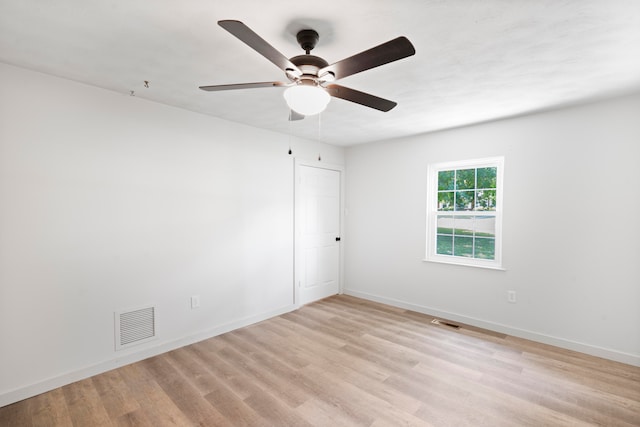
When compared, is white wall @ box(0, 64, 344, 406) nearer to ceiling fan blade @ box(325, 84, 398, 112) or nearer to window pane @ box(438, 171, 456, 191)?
ceiling fan blade @ box(325, 84, 398, 112)

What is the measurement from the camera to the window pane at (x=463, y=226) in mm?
3840

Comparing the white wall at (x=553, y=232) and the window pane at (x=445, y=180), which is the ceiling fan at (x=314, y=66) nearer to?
the white wall at (x=553, y=232)

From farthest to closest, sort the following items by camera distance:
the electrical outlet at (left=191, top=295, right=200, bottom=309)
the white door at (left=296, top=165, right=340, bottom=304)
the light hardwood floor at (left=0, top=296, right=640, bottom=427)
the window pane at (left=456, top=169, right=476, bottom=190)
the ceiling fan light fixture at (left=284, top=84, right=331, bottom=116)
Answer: the white door at (left=296, top=165, right=340, bottom=304)
the window pane at (left=456, top=169, right=476, bottom=190)
the electrical outlet at (left=191, top=295, right=200, bottom=309)
the light hardwood floor at (left=0, top=296, right=640, bottom=427)
the ceiling fan light fixture at (left=284, top=84, right=331, bottom=116)

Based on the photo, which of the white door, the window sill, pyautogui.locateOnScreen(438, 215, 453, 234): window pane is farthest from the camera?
the white door

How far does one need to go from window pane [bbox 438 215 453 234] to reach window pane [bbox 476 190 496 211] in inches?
15.2

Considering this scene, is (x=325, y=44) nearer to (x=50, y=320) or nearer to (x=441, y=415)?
(x=441, y=415)

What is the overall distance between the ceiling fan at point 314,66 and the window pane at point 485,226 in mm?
2495

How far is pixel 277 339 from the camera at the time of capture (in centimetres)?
332

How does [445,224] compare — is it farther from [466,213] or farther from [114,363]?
[114,363]

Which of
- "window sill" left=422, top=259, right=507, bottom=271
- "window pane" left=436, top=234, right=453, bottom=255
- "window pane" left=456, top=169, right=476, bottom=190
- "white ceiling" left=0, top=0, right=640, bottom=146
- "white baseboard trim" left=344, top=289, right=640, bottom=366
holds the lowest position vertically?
"white baseboard trim" left=344, top=289, right=640, bottom=366

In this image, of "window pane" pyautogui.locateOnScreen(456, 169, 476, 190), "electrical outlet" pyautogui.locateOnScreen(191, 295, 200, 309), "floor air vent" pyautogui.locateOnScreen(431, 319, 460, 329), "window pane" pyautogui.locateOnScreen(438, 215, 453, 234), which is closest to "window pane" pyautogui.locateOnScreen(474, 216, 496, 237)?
"window pane" pyautogui.locateOnScreen(438, 215, 453, 234)

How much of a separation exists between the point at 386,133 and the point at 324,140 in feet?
3.09

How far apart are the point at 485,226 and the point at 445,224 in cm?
50

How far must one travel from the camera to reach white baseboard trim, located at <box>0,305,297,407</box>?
2.27 metres
